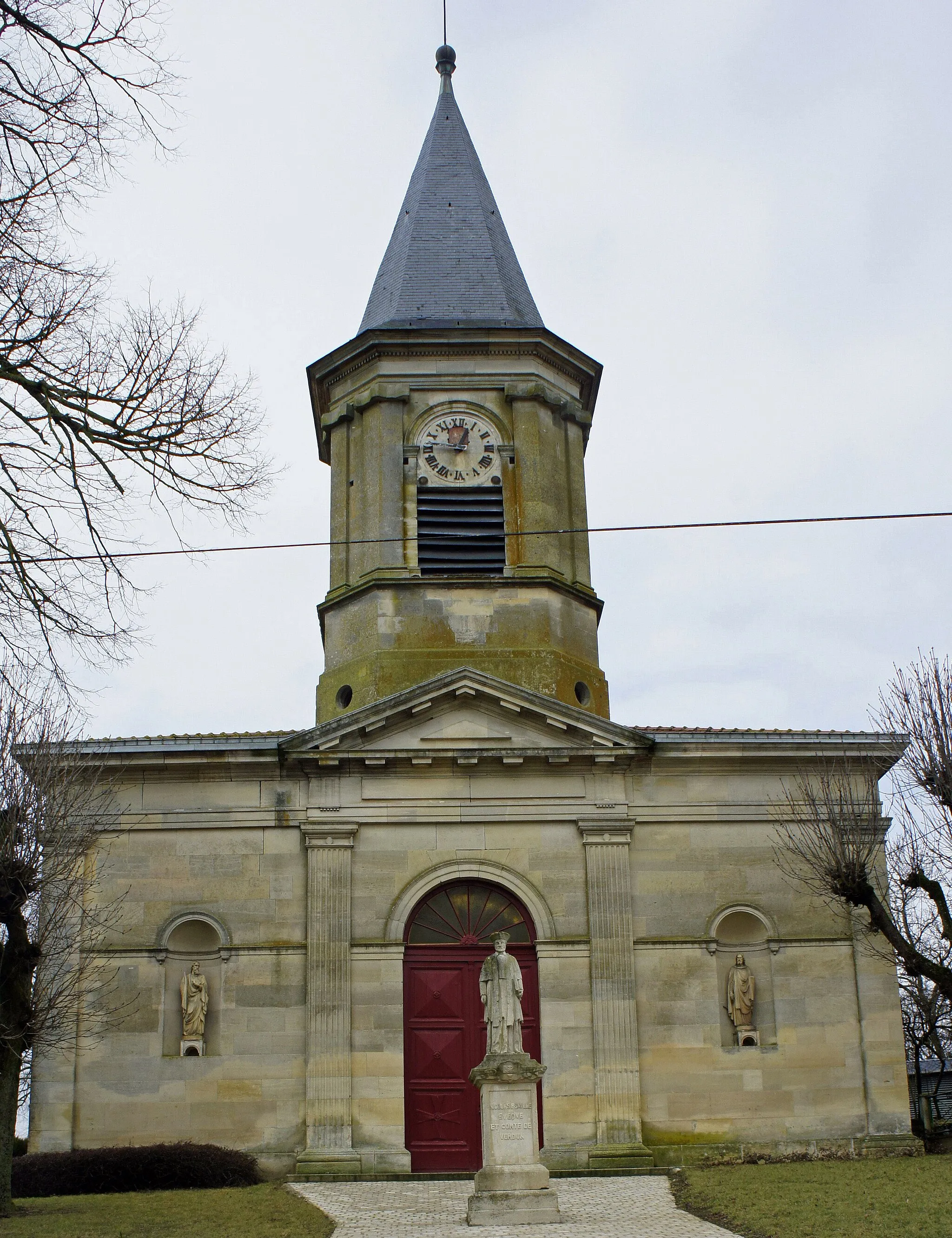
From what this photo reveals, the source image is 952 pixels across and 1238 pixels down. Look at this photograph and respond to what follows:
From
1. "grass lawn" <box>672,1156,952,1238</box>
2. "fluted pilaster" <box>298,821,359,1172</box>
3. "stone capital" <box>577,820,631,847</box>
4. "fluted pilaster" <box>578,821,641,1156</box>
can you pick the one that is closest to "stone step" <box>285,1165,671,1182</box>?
"fluted pilaster" <box>298,821,359,1172</box>

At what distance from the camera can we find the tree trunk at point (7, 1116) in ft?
52.7

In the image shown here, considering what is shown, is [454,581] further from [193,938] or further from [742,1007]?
[742,1007]

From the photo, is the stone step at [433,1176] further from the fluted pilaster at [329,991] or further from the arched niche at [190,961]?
the arched niche at [190,961]

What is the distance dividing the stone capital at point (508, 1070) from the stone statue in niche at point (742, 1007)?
5.41 m

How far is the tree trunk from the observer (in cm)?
1608

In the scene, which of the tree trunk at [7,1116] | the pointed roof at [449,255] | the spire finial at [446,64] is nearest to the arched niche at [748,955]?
the tree trunk at [7,1116]

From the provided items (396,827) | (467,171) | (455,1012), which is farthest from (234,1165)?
(467,171)

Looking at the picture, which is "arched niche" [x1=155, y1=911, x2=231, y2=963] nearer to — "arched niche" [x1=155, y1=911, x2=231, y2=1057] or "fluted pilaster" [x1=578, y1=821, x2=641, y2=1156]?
"arched niche" [x1=155, y1=911, x2=231, y2=1057]

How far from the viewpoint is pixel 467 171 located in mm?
28922

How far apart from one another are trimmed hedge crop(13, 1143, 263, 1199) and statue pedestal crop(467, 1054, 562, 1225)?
418 cm

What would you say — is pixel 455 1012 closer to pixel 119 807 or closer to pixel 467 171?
pixel 119 807

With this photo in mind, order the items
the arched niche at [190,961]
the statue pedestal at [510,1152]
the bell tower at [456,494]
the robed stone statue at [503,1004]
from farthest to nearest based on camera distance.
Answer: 1. the bell tower at [456,494]
2. the arched niche at [190,961]
3. the robed stone statue at [503,1004]
4. the statue pedestal at [510,1152]

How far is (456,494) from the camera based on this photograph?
2462 cm

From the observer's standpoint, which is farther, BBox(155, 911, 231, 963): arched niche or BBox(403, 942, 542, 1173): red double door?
BBox(155, 911, 231, 963): arched niche
